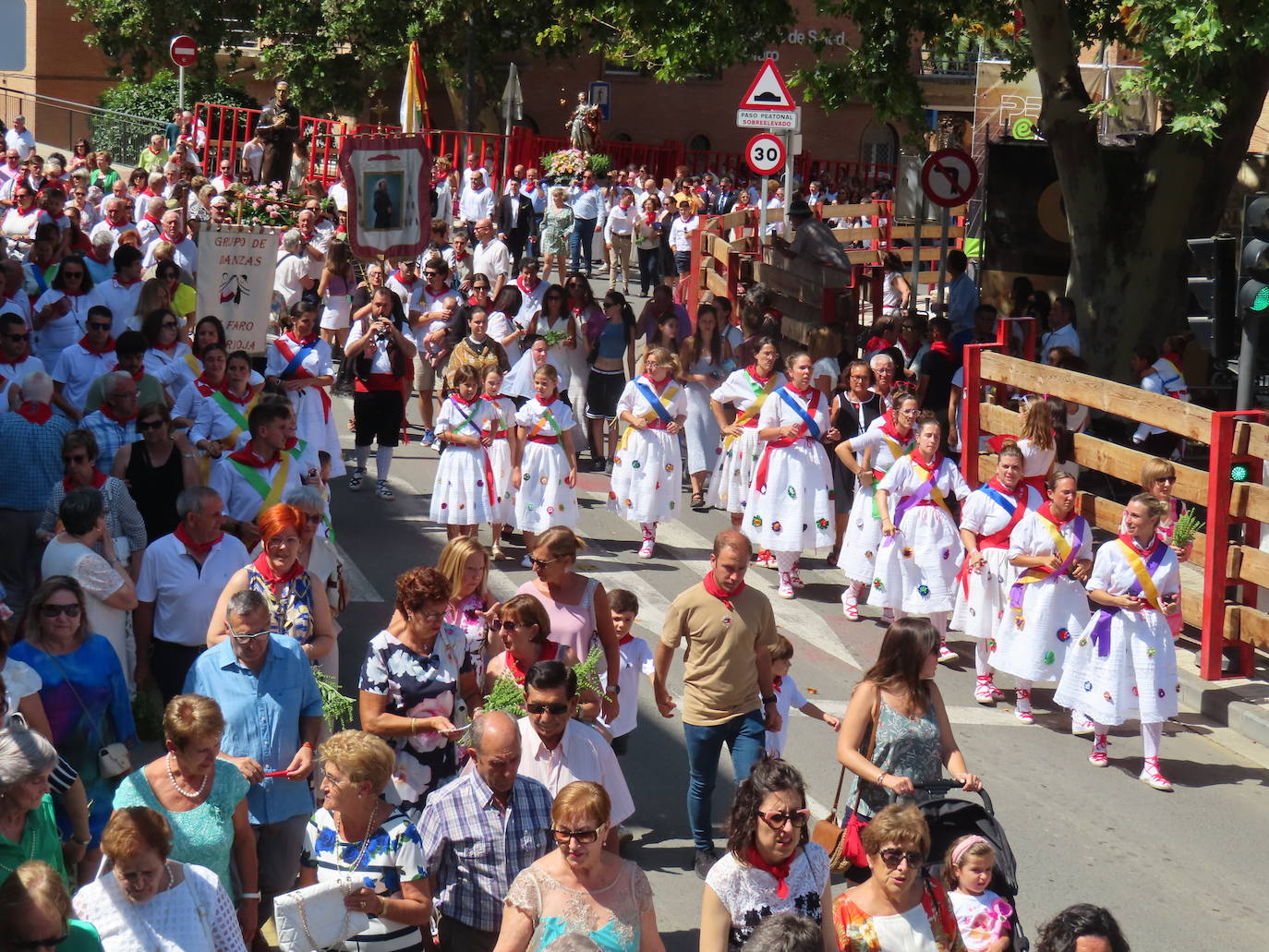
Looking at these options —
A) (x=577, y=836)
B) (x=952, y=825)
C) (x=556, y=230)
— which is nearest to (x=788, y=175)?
(x=556, y=230)

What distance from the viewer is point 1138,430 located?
13.6m

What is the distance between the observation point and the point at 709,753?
25.6 feet

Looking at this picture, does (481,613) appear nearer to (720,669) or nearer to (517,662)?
(517,662)

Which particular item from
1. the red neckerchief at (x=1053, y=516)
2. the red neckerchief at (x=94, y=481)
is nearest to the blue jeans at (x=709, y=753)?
the red neckerchief at (x=1053, y=516)

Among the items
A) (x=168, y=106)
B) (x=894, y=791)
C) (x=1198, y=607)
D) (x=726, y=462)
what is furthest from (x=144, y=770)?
(x=168, y=106)

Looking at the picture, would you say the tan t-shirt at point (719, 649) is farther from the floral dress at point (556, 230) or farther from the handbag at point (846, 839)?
the floral dress at point (556, 230)

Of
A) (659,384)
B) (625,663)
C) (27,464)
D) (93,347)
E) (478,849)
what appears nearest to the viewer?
(478,849)

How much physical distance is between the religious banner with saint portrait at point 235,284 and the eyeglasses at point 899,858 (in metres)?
7.04

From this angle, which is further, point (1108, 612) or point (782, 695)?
point (1108, 612)

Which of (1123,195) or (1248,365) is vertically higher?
(1123,195)

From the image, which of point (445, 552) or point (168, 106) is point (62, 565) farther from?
point (168, 106)

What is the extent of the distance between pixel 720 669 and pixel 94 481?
3.62 m

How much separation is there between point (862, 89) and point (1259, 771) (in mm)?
10445

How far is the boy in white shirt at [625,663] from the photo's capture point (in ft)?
26.1
